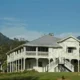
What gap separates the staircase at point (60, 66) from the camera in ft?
218

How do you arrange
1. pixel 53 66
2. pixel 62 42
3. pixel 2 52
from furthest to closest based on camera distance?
pixel 2 52
pixel 62 42
pixel 53 66

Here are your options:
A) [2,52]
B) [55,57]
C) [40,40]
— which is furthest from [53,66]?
[2,52]

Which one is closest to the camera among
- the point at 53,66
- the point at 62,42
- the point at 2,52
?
the point at 53,66

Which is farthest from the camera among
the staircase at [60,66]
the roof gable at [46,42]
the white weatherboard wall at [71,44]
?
the roof gable at [46,42]

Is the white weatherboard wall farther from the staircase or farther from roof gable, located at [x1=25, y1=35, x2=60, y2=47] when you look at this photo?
the staircase

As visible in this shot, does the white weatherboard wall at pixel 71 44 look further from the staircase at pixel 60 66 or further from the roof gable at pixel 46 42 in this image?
the staircase at pixel 60 66

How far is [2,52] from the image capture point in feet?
396

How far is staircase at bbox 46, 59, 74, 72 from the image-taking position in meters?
66.3

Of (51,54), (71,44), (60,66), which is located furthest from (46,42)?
(60,66)

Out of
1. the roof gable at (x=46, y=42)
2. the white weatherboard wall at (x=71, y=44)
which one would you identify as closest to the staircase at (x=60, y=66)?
the white weatherboard wall at (x=71, y=44)

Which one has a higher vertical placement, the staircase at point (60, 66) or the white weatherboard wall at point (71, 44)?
the white weatherboard wall at point (71, 44)

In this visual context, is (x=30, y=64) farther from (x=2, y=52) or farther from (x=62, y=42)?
(x=2, y=52)

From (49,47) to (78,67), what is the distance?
7099 mm

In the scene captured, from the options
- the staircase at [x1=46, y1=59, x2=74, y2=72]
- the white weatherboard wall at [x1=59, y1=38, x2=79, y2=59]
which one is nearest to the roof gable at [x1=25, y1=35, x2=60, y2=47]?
the white weatherboard wall at [x1=59, y1=38, x2=79, y2=59]
